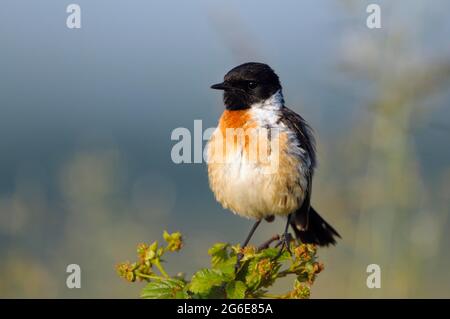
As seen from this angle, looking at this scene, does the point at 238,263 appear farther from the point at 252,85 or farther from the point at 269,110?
the point at 252,85

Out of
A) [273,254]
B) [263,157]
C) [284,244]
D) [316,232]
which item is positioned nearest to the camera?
[273,254]

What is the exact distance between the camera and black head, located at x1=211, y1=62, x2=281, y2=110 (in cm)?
530

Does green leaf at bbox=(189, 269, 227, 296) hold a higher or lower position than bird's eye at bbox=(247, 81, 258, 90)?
lower

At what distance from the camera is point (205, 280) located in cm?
321

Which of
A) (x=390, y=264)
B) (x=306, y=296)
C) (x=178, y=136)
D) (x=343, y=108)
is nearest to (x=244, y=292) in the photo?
(x=306, y=296)

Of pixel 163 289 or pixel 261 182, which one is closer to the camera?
pixel 163 289

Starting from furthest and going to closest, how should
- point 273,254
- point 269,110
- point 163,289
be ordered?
point 269,110, point 273,254, point 163,289

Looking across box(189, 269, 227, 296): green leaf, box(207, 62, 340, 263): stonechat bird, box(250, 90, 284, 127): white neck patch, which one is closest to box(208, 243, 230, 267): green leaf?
box(189, 269, 227, 296): green leaf

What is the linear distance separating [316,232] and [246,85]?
3.69ft

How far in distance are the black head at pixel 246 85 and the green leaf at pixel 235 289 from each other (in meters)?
2.27

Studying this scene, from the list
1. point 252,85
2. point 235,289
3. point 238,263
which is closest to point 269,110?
Answer: point 252,85

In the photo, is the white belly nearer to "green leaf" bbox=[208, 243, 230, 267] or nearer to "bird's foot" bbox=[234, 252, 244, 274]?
"green leaf" bbox=[208, 243, 230, 267]

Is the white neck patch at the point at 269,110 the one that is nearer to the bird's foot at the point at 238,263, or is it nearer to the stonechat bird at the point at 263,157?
the stonechat bird at the point at 263,157

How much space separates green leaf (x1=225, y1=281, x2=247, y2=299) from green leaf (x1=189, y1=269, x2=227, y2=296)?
0.04m
